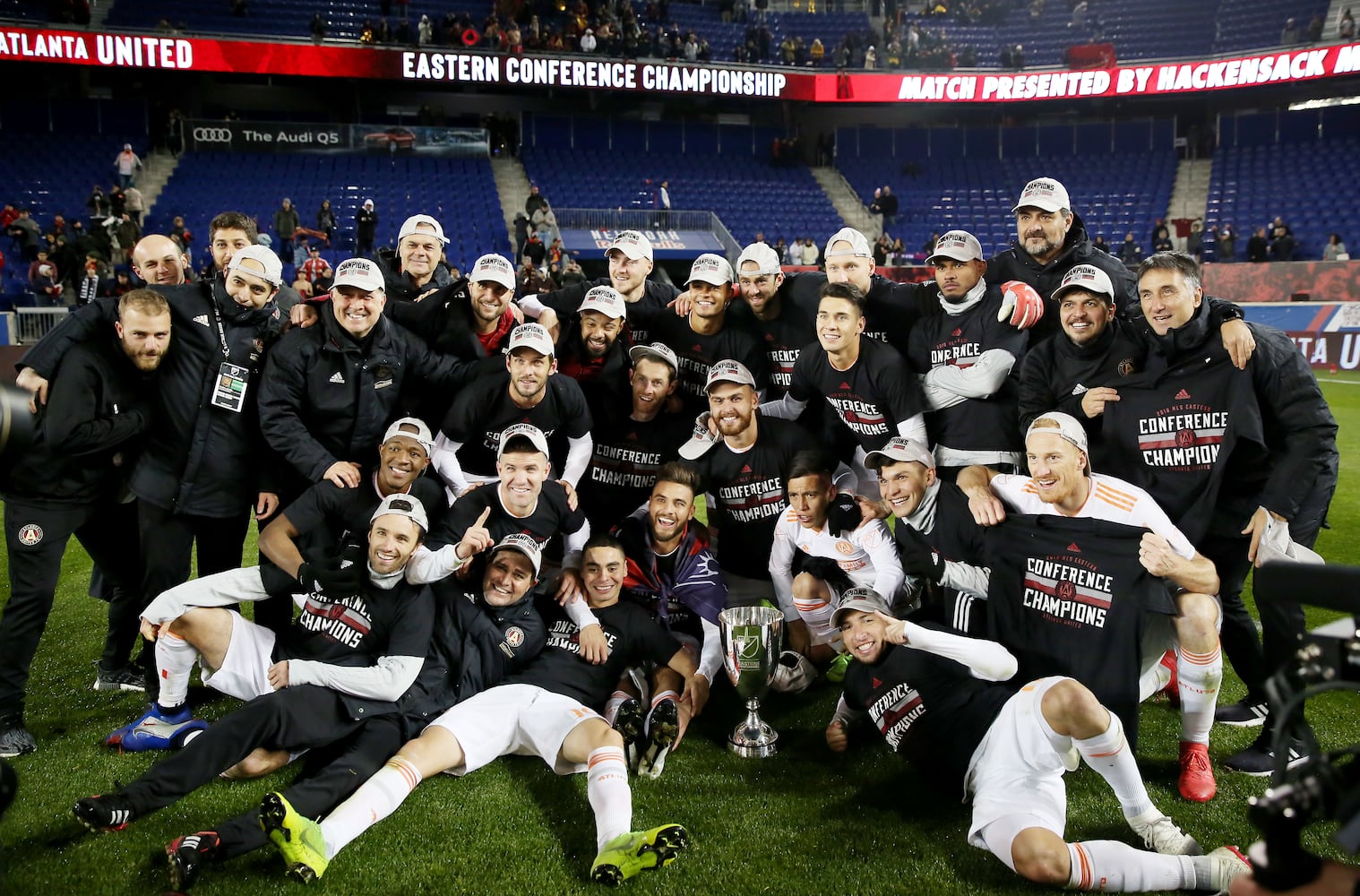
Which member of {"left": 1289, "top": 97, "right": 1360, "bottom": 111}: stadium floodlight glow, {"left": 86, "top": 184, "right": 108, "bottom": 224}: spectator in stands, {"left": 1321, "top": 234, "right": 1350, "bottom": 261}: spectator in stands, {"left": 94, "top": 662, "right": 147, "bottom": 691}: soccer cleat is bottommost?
{"left": 94, "top": 662, "right": 147, "bottom": 691}: soccer cleat

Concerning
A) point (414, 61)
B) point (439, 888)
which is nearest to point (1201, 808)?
point (439, 888)

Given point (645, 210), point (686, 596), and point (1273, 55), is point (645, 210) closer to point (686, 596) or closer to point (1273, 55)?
point (1273, 55)

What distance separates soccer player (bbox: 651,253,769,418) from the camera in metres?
6.32

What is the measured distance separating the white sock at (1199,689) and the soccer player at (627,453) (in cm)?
328

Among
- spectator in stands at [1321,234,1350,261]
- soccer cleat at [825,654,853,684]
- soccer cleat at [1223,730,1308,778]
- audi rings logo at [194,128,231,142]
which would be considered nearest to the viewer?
soccer cleat at [1223,730,1308,778]

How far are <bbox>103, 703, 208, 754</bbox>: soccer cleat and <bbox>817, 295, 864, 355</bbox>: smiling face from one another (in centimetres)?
407

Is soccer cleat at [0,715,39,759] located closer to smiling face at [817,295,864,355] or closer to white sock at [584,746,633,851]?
white sock at [584,746,633,851]

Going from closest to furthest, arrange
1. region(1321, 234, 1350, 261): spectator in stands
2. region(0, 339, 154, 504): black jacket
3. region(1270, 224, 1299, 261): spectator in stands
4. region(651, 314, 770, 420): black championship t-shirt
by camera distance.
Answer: region(0, 339, 154, 504): black jacket < region(651, 314, 770, 420): black championship t-shirt < region(1321, 234, 1350, 261): spectator in stands < region(1270, 224, 1299, 261): spectator in stands

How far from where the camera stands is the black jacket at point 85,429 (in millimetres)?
4953

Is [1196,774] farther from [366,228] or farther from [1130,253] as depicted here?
[1130,253]

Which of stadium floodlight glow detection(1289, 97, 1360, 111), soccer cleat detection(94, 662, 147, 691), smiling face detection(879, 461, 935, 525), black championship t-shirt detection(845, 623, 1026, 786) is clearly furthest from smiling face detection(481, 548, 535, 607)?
stadium floodlight glow detection(1289, 97, 1360, 111)

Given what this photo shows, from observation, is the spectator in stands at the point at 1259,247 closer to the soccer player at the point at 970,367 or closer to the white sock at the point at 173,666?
the soccer player at the point at 970,367

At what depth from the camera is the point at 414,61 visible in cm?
2742

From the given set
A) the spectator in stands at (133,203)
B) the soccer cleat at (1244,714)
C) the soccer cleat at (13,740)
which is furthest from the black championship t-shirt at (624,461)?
the spectator in stands at (133,203)
